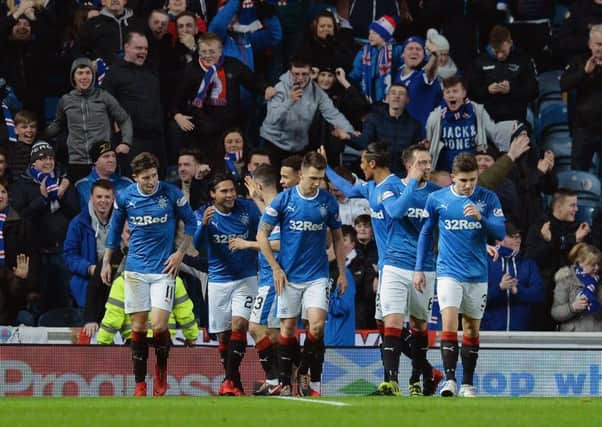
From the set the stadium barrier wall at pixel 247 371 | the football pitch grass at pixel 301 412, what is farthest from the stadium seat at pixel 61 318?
the football pitch grass at pixel 301 412

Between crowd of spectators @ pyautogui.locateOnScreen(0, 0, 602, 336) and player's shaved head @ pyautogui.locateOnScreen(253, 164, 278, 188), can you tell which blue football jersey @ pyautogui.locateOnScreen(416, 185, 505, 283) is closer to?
player's shaved head @ pyautogui.locateOnScreen(253, 164, 278, 188)

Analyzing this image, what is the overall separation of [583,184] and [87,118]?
6.89 meters

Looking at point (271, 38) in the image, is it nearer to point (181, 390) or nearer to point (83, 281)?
point (83, 281)

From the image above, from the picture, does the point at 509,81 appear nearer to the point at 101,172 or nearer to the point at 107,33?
the point at 107,33

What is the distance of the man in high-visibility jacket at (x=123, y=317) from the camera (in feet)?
52.5

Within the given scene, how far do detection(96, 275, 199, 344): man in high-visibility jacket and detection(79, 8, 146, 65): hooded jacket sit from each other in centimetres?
463

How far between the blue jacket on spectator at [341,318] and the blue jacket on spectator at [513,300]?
6.39ft

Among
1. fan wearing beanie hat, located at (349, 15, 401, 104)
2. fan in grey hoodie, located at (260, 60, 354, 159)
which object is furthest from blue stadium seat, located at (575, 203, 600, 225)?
fan in grey hoodie, located at (260, 60, 354, 159)

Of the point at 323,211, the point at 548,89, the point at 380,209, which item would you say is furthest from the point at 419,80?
the point at 323,211

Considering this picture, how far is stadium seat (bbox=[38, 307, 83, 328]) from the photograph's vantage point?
17062mm

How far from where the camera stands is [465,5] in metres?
Result: 22.0

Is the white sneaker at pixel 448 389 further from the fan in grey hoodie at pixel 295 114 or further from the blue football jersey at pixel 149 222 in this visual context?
the fan in grey hoodie at pixel 295 114

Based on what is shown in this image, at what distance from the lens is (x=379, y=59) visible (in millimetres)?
20391

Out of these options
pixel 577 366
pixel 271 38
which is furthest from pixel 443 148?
pixel 577 366
